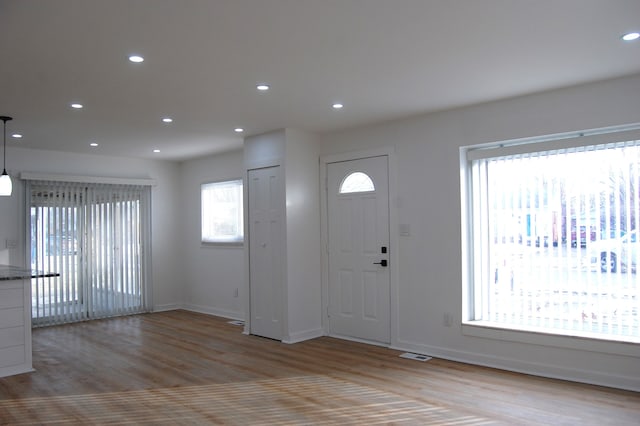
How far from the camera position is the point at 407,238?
5277 millimetres

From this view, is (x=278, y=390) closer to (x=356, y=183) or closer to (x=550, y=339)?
(x=550, y=339)

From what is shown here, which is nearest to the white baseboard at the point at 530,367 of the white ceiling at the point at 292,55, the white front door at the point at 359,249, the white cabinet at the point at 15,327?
the white front door at the point at 359,249

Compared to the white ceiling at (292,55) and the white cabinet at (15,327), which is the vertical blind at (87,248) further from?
the white cabinet at (15,327)

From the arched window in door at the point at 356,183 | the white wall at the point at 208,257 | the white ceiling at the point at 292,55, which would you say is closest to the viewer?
the white ceiling at the point at 292,55

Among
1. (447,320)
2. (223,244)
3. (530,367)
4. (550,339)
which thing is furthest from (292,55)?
(223,244)

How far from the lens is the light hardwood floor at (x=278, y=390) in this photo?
3.44 metres

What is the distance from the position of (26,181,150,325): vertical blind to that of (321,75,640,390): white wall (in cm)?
399

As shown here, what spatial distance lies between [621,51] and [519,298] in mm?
2338

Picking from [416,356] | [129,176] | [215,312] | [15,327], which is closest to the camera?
[15,327]

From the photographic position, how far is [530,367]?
14.3 ft

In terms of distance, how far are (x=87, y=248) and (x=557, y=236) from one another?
20.9 ft

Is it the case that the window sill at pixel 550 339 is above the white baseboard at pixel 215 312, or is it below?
above

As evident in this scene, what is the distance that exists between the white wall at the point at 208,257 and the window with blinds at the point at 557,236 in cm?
360

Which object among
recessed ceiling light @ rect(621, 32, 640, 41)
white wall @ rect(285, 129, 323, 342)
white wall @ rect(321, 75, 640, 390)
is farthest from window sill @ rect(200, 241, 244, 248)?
recessed ceiling light @ rect(621, 32, 640, 41)
